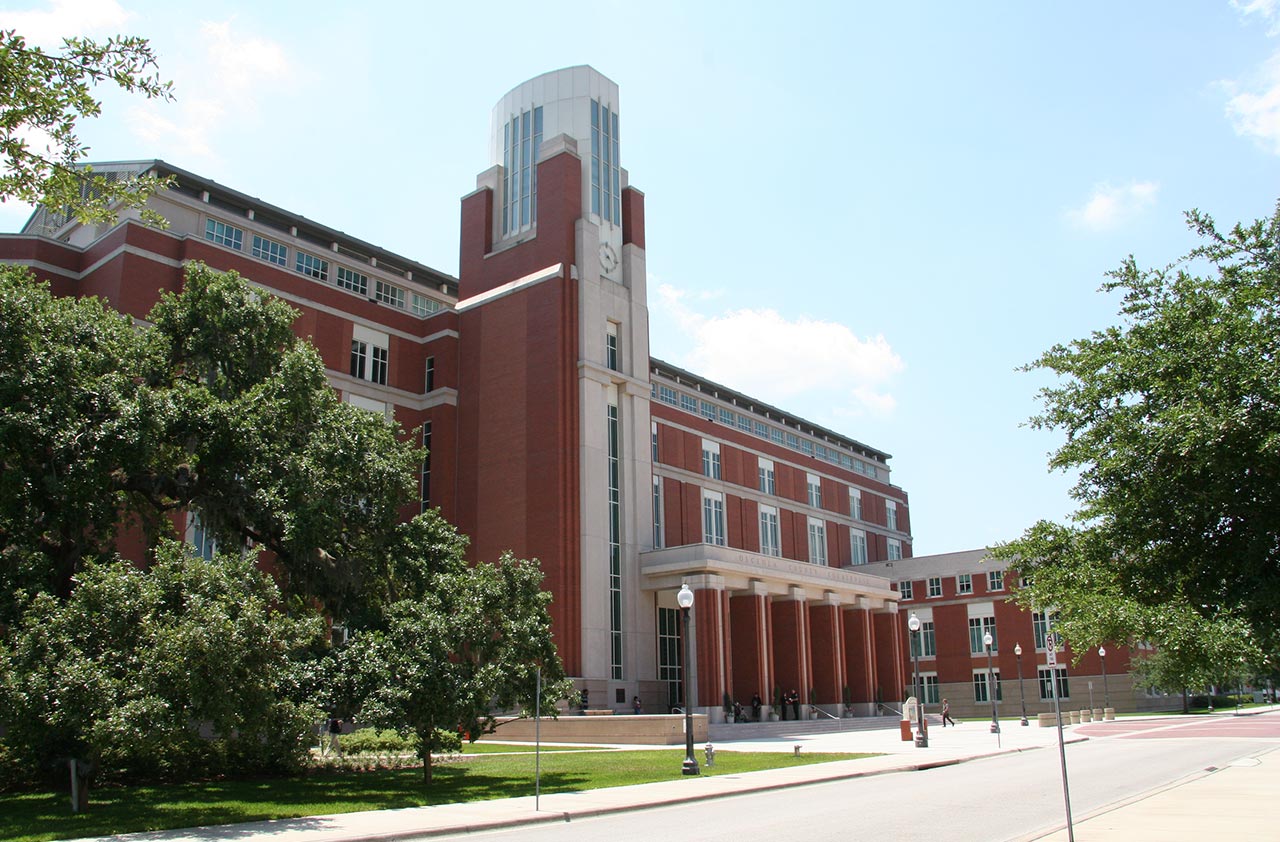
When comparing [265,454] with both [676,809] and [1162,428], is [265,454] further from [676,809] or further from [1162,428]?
[1162,428]

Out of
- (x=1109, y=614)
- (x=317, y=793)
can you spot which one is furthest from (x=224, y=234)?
(x=1109, y=614)

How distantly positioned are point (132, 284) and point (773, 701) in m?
38.3

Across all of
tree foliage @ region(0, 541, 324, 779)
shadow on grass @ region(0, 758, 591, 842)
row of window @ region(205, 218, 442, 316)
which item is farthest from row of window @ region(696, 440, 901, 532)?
tree foliage @ region(0, 541, 324, 779)

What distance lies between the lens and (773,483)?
2948 inches

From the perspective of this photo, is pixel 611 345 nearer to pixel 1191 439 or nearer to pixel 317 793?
pixel 317 793

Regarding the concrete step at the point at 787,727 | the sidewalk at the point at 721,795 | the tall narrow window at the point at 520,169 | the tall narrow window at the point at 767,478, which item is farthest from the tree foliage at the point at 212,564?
the tall narrow window at the point at 767,478

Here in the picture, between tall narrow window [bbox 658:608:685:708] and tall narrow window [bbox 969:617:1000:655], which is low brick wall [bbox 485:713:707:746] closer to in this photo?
tall narrow window [bbox 658:608:685:708]

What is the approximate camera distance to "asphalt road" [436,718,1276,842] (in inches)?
541

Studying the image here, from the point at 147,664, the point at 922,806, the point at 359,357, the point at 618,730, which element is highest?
the point at 359,357

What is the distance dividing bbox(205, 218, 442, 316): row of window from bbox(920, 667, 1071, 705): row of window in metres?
Answer: 47.5

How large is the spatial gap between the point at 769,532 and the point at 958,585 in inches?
651

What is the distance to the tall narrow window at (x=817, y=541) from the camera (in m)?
77.9

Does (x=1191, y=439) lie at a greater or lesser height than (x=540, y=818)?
greater

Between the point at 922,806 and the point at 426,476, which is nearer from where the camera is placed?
the point at 922,806
